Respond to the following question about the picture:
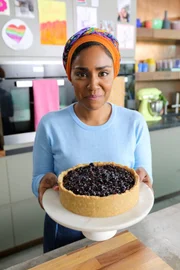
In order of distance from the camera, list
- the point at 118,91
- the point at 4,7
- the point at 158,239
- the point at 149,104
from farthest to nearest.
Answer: the point at 149,104 < the point at 118,91 < the point at 4,7 < the point at 158,239

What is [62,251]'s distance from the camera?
90cm

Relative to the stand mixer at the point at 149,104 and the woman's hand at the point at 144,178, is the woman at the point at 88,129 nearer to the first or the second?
the woman's hand at the point at 144,178

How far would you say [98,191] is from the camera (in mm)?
747

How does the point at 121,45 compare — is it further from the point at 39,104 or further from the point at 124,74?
the point at 39,104

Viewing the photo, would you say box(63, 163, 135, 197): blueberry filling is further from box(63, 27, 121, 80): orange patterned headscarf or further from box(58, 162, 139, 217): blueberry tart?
box(63, 27, 121, 80): orange patterned headscarf

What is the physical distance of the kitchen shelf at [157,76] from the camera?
282cm

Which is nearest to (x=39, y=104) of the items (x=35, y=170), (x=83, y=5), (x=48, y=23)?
(x=48, y=23)

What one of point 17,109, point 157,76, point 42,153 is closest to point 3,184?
point 17,109

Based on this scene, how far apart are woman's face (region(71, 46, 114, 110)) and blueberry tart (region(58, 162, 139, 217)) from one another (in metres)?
0.25

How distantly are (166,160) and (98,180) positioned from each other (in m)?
2.02

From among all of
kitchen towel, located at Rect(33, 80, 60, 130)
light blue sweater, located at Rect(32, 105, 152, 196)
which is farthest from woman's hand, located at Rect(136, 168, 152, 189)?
kitchen towel, located at Rect(33, 80, 60, 130)

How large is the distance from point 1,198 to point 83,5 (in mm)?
1616

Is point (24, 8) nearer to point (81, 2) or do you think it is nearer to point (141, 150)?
point (81, 2)

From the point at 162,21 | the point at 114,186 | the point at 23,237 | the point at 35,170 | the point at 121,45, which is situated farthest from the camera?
the point at 162,21
